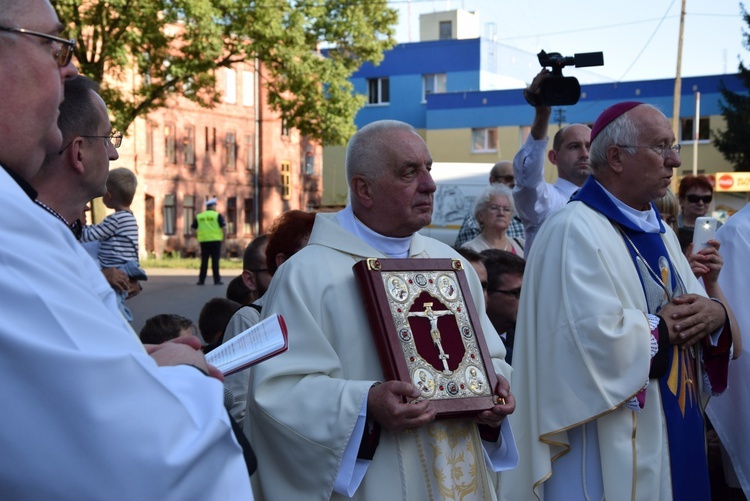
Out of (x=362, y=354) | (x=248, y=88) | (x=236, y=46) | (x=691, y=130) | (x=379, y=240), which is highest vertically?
(x=248, y=88)

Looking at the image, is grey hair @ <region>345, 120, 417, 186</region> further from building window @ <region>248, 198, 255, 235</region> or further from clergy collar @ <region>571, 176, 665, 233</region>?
building window @ <region>248, 198, 255, 235</region>

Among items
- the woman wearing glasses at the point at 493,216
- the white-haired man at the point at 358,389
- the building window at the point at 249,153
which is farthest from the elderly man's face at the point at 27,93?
the building window at the point at 249,153

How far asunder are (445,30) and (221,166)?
2085 centimetres

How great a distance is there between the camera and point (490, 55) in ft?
160

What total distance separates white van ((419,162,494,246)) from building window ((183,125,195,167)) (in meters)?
25.5

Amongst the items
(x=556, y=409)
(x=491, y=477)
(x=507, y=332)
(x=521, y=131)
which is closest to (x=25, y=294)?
(x=491, y=477)

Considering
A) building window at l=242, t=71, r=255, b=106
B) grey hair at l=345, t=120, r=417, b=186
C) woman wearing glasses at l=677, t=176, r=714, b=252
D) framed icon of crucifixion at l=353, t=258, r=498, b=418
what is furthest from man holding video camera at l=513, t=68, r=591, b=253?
building window at l=242, t=71, r=255, b=106

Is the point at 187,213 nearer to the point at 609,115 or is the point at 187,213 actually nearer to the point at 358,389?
the point at 609,115

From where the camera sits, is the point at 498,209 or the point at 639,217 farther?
the point at 498,209

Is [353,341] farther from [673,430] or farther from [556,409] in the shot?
[673,430]

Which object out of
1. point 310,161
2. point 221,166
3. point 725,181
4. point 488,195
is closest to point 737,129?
point 725,181

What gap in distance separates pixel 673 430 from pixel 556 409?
0.53 m

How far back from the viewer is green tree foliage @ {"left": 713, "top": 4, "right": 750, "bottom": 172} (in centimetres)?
3841

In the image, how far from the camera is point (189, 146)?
44.3 metres
